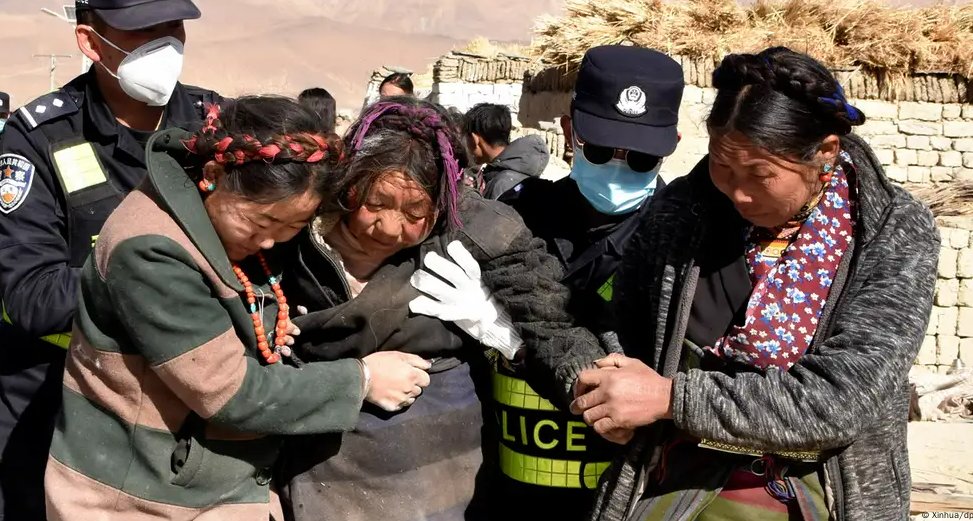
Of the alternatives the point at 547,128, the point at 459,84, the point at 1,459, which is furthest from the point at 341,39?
the point at 1,459

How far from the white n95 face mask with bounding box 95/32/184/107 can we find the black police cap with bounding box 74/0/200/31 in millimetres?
79

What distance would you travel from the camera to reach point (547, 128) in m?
12.5

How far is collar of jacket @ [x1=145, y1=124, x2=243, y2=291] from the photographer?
84.8 inches

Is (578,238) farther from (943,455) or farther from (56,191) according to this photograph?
(943,455)

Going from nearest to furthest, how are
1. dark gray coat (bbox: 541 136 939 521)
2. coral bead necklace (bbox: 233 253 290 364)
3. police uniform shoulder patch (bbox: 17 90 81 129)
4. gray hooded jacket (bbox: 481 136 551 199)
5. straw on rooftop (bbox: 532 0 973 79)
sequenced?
dark gray coat (bbox: 541 136 939 521), coral bead necklace (bbox: 233 253 290 364), police uniform shoulder patch (bbox: 17 90 81 129), gray hooded jacket (bbox: 481 136 551 199), straw on rooftop (bbox: 532 0 973 79)

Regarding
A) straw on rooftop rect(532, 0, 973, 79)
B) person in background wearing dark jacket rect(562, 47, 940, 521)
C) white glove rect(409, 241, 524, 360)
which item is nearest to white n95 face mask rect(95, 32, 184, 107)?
white glove rect(409, 241, 524, 360)

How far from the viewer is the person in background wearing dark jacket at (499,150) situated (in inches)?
229

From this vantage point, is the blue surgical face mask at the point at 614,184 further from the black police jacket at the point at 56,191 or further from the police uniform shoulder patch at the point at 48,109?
the police uniform shoulder patch at the point at 48,109

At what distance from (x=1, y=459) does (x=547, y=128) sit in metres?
10.1

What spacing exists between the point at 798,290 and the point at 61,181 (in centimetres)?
204

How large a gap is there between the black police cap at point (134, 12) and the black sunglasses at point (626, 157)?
4.39 ft

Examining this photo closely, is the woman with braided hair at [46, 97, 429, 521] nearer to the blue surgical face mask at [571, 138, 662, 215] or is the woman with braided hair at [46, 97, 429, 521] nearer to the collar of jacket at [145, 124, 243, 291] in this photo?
the collar of jacket at [145, 124, 243, 291]

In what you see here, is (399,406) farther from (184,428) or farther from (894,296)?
(894,296)

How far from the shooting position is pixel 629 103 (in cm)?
291
